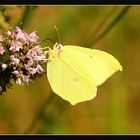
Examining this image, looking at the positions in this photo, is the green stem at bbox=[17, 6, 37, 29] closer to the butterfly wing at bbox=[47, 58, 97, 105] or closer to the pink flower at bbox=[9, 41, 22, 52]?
the butterfly wing at bbox=[47, 58, 97, 105]

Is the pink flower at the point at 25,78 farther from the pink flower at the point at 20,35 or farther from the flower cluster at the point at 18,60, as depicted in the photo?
the pink flower at the point at 20,35

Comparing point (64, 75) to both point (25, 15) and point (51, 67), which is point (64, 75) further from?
point (25, 15)

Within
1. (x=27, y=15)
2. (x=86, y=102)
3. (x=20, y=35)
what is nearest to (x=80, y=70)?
(x=27, y=15)

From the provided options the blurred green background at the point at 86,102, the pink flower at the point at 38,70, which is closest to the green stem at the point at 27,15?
the pink flower at the point at 38,70

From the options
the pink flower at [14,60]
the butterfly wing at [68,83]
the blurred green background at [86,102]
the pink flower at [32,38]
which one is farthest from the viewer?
the blurred green background at [86,102]

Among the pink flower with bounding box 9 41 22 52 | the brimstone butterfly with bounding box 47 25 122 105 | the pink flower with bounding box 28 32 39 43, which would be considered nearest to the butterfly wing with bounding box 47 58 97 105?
the brimstone butterfly with bounding box 47 25 122 105

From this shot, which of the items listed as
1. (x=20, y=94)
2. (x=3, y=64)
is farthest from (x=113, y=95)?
(x=3, y=64)

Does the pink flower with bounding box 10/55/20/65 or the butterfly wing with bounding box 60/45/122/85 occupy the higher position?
the pink flower with bounding box 10/55/20/65
